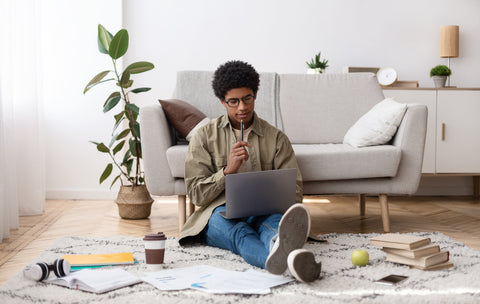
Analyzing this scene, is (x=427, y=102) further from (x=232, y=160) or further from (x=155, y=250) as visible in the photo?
(x=155, y=250)

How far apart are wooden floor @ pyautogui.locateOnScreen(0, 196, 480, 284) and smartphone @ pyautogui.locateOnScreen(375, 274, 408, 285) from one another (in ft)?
2.78

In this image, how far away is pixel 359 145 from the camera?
3.00 metres

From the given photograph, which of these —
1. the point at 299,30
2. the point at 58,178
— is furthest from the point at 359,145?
the point at 58,178

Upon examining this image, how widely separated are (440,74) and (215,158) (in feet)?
8.66

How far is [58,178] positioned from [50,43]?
1.09 metres

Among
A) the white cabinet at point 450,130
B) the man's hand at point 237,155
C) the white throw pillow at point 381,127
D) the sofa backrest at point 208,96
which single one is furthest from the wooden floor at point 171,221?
the man's hand at point 237,155

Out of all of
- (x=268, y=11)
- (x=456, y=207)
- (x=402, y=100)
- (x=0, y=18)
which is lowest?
(x=456, y=207)

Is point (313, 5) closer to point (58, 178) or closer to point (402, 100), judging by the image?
point (402, 100)

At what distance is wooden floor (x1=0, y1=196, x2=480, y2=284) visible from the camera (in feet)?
8.85

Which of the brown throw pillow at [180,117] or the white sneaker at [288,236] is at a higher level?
the brown throw pillow at [180,117]

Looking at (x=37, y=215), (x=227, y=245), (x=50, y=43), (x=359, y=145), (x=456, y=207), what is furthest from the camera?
(x=50, y=43)

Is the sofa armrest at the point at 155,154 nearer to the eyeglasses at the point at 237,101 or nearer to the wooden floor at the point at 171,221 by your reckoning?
the wooden floor at the point at 171,221

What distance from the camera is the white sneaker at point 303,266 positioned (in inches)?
68.5

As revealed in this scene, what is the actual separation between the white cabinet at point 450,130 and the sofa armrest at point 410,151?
1.35 m
